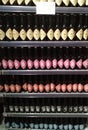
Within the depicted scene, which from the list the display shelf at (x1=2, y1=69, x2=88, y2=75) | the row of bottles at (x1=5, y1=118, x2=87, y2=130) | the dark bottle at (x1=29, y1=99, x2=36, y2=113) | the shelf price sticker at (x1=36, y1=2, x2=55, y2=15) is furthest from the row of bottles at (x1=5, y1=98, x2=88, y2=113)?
the shelf price sticker at (x1=36, y1=2, x2=55, y2=15)

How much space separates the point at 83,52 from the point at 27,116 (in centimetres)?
104

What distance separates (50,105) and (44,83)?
0.30 metres

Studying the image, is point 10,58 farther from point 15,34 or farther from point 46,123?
point 46,123

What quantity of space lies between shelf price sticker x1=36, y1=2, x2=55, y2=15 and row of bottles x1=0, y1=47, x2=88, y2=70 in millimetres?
454

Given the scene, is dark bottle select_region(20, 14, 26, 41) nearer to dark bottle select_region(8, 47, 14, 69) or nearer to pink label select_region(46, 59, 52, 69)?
dark bottle select_region(8, 47, 14, 69)

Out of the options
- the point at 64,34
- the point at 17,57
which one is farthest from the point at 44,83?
the point at 64,34

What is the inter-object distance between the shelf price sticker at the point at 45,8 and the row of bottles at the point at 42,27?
11cm

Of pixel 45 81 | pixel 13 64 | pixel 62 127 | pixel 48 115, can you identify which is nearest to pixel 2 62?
pixel 13 64

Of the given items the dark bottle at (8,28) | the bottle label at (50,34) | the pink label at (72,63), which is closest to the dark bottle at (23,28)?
the dark bottle at (8,28)

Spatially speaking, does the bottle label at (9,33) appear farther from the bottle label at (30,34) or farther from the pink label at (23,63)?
the pink label at (23,63)

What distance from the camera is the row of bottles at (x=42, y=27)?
10.2 ft

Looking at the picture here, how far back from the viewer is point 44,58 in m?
3.33

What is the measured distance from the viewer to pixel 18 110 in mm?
3592

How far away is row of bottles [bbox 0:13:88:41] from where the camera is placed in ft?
10.2
